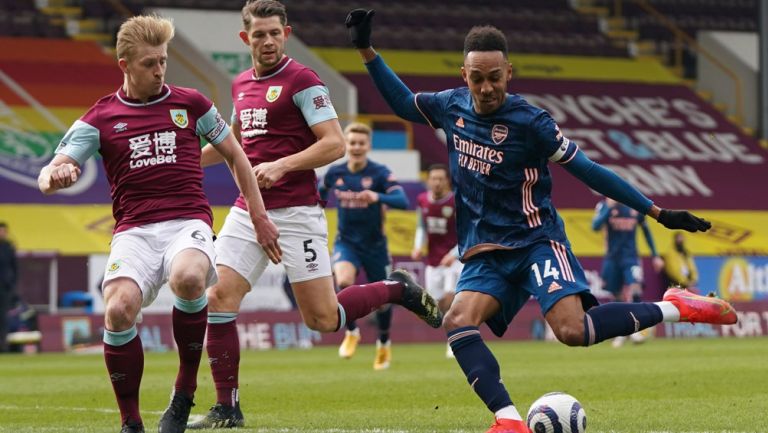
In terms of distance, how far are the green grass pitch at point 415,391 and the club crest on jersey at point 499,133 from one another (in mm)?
1700

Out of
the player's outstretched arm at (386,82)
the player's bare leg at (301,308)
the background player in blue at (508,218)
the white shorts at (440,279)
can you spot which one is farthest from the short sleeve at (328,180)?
the background player in blue at (508,218)

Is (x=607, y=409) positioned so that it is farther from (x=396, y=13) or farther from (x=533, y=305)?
(x=396, y=13)

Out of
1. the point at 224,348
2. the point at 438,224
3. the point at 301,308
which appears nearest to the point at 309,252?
the point at 301,308

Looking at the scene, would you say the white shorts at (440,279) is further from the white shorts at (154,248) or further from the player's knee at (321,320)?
the white shorts at (154,248)

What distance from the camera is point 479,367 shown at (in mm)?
7188

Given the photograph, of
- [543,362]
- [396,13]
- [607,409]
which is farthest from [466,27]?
[607,409]

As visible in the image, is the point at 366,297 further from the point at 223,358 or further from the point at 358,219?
the point at 358,219

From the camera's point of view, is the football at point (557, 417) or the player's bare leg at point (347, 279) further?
the player's bare leg at point (347, 279)

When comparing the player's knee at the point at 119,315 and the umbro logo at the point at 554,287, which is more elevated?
the umbro logo at the point at 554,287

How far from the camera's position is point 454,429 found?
8.16 meters

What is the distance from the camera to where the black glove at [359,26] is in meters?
7.78

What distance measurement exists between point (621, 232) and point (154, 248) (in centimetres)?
1387

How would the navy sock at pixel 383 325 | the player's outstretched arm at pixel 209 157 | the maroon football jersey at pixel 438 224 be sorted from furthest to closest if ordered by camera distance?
the maroon football jersey at pixel 438 224 → the navy sock at pixel 383 325 → the player's outstretched arm at pixel 209 157

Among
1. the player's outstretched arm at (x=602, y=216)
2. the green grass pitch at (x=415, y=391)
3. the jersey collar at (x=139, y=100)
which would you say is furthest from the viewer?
the player's outstretched arm at (x=602, y=216)
